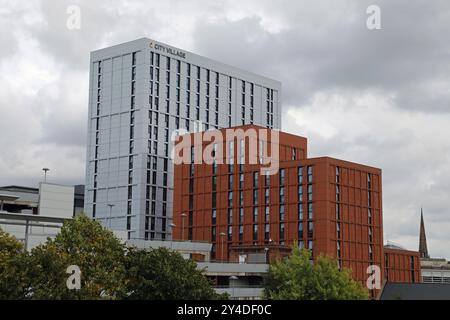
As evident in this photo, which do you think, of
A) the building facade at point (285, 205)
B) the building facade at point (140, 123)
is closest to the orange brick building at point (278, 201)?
the building facade at point (285, 205)

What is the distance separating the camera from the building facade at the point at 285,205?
111 m

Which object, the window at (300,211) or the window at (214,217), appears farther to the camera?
the window at (214,217)

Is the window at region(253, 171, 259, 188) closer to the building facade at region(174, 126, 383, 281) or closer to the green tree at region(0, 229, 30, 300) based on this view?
the building facade at region(174, 126, 383, 281)

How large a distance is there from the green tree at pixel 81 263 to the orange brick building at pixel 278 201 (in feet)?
196

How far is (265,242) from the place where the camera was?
376ft

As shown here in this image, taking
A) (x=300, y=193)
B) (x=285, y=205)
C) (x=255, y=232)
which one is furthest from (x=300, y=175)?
(x=255, y=232)

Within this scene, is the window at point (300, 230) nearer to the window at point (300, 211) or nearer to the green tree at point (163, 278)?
the window at point (300, 211)

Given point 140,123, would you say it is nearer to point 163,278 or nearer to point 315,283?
point 315,283

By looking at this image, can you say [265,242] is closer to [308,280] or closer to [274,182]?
[274,182]

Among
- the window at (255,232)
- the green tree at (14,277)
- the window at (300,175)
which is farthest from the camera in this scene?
the window at (255,232)

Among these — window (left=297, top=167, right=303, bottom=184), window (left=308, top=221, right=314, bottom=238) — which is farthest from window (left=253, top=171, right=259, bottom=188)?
window (left=308, top=221, right=314, bottom=238)

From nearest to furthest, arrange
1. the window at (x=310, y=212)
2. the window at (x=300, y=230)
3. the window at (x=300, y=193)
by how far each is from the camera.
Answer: the window at (x=310, y=212) → the window at (x=300, y=230) → the window at (x=300, y=193)

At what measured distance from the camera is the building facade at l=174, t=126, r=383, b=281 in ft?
364

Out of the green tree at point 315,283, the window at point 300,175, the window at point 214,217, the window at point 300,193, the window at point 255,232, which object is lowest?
the green tree at point 315,283
